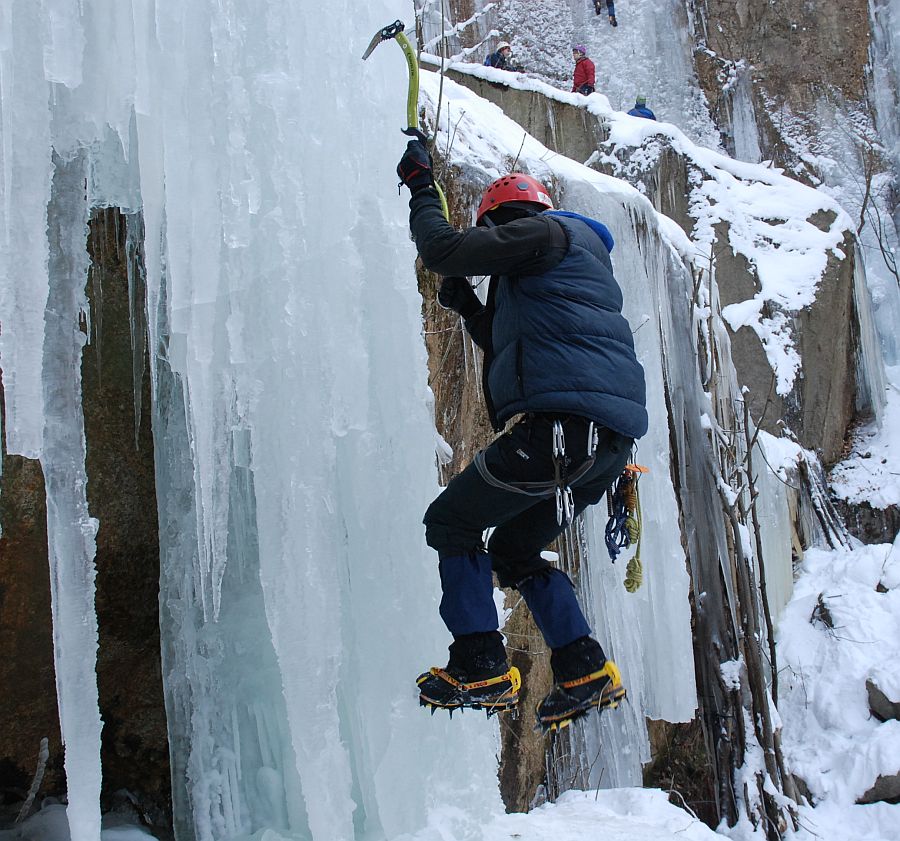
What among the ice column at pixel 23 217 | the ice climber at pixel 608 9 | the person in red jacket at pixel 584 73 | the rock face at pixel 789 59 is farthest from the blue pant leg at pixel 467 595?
the ice climber at pixel 608 9

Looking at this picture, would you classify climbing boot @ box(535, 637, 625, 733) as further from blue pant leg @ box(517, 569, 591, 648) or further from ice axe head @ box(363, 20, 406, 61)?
ice axe head @ box(363, 20, 406, 61)

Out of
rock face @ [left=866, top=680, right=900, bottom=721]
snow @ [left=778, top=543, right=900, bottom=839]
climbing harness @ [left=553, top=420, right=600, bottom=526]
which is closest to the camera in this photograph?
climbing harness @ [left=553, top=420, right=600, bottom=526]

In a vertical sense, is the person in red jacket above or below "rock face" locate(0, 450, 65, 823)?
above

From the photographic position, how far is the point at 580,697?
2359 millimetres

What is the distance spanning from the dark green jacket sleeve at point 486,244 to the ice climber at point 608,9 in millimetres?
14486

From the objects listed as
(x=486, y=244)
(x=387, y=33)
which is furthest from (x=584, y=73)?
(x=486, y=244)

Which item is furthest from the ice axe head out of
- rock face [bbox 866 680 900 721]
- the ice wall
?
rock face [bbox 866 680 900 721]

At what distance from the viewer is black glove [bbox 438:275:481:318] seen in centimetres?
274

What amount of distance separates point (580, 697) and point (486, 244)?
121cm

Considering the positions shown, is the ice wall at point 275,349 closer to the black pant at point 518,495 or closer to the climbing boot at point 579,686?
the black pant at point 518,495

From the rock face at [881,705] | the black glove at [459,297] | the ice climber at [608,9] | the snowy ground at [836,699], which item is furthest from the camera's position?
the ice climber at [608,9]

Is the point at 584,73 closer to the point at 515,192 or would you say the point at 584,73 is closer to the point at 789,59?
the point at 789,59

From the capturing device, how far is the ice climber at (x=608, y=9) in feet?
50.0

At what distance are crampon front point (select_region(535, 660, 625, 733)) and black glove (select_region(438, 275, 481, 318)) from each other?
1.11 metres
